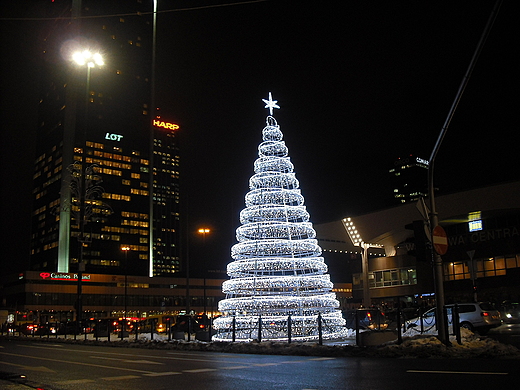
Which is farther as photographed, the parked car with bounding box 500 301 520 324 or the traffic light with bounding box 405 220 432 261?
the parked car with bounding box 500 301 520 324

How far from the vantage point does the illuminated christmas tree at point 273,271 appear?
21.9 meters

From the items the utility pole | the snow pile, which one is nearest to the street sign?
the utility pole

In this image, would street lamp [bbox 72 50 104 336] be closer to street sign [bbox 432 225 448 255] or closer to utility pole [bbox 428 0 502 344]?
utility pole [bbox 428 0 502 344]

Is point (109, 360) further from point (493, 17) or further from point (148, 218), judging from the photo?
point (148, 218)

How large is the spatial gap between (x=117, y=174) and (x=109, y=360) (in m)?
148

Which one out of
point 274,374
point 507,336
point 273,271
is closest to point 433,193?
point 274,374

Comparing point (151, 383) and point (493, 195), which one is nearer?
point (151, 383)

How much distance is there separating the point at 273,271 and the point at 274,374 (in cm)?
1266

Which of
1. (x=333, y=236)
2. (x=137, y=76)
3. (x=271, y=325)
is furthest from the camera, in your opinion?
(x=137, y=76)

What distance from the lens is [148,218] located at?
16350 cm

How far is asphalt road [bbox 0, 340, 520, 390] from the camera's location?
8.88 m

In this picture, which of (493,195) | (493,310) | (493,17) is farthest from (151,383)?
(493,195)

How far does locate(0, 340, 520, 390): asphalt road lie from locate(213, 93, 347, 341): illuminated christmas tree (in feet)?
24.6

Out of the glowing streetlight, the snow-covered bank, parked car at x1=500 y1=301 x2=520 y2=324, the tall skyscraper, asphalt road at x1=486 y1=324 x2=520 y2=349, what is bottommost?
parked car at x1=500 y1=301 x2=520 y2=324
